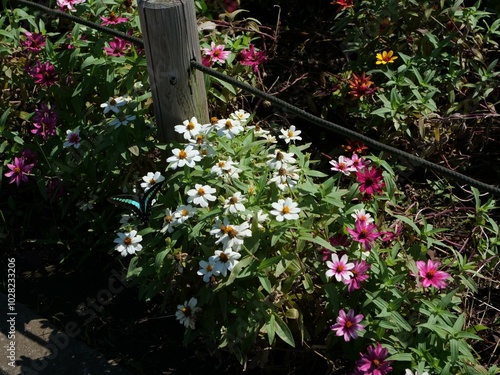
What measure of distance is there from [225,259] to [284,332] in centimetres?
30

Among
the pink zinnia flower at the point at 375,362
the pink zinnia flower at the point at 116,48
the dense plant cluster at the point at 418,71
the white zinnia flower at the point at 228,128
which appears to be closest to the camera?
the pink zinnia flower at the point at 375,362

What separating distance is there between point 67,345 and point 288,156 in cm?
115

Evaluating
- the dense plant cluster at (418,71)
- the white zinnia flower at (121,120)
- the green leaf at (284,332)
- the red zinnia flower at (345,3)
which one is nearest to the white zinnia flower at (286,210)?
the green leaf at (284,332)

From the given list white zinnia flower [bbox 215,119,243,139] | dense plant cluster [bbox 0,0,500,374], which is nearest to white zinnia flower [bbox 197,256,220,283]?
dense plant cluster [bbox 0,0,500,374]

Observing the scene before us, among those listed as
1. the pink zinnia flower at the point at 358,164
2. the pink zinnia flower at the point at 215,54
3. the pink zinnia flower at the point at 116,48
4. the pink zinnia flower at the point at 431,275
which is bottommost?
the pink zinnia flower at the point at 431,275

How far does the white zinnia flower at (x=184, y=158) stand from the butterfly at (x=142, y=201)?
12 cm

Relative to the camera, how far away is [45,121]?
3.32 m

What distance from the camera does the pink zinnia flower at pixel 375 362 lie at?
2.49 metres

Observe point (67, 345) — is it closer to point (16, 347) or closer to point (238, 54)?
point (16, 347)

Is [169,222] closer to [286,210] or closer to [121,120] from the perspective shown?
[286,210]

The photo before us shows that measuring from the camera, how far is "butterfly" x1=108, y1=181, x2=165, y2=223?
2873mm

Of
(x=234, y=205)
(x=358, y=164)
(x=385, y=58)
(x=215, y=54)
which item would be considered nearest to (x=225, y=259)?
(x=234, y=205)

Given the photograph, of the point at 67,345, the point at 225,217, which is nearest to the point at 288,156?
the point at 225,217

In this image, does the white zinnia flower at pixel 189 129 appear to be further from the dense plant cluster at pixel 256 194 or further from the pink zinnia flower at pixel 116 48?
the pink zinnia flower at pixel 116 48
